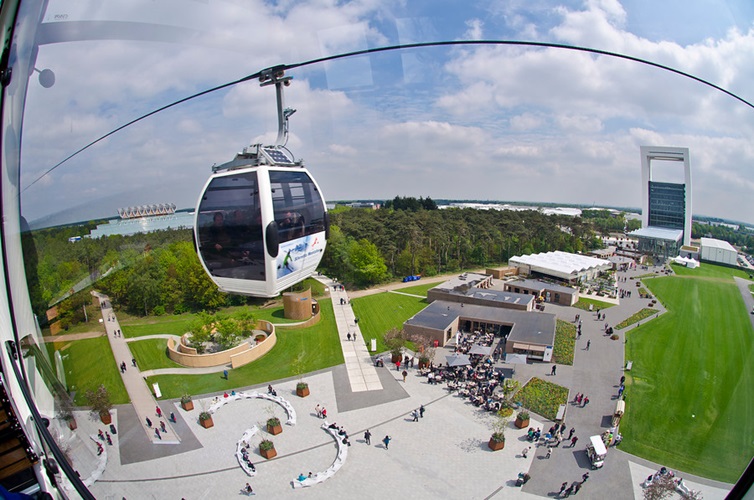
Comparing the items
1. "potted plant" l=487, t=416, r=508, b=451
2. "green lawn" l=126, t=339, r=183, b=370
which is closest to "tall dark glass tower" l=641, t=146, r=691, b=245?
"potted plant" l=487, t=416, r=508, b=451

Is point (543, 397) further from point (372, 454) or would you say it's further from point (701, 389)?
point (372, 454)

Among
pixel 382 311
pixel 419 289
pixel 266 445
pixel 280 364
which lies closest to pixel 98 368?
pixel 266 445

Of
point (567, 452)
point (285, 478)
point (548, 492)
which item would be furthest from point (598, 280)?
point (285, 478)

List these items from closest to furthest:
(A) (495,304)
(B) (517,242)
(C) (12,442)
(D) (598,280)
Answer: (C) (12,442) < (A) (495,304) < (D) (598,280) < (B) (517,242)

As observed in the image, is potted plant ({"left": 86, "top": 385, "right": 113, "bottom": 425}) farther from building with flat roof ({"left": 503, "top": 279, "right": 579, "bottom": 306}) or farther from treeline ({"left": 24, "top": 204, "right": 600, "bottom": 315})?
building with flat roof ({"left": 503, "top": 279, "right": 579, "bottom": 306})

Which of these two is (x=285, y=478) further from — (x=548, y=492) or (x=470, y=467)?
(x=548, y=492)

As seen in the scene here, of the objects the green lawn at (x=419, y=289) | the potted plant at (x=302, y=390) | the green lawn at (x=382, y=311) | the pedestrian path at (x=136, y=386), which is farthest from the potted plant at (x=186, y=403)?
the green lawn at (x=419, y=289)
